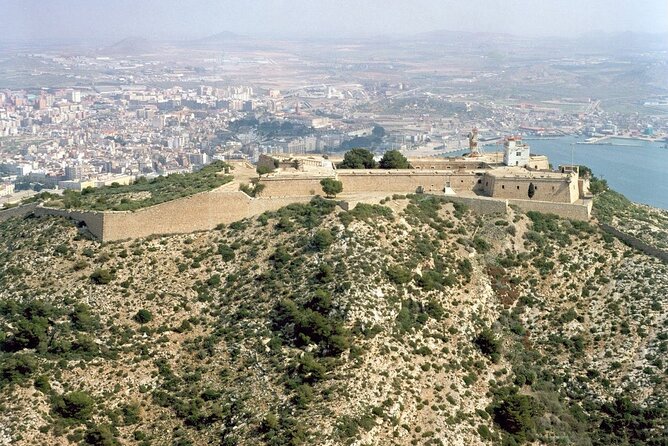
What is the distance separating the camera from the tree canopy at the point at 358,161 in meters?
31.8

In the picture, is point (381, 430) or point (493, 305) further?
point (493, 305)

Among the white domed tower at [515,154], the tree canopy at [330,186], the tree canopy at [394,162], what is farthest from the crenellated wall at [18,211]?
the white domed tower at [515,154]

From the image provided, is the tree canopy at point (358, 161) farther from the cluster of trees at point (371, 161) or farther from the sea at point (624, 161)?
the sea at point (624, 161)

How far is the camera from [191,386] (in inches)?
817

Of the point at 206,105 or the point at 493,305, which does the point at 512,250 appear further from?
the point at 206,105

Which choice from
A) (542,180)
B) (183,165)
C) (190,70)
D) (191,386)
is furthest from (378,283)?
(190,70)

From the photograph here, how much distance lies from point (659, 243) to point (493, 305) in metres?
5.93

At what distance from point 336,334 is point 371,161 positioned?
12.6 metres

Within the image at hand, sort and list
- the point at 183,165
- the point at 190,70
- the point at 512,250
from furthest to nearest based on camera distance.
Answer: the point at 190,70 → the point at 183,165 → the point at 512,250

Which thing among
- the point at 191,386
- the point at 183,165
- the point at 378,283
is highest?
the point at 378,283

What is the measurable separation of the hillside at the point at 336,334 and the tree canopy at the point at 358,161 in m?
4.90

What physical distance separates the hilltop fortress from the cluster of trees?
632 mm

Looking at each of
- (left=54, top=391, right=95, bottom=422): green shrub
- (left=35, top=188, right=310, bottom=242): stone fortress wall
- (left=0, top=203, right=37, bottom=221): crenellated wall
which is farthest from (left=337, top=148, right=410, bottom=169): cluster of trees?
(left=54, top=391, right=95, bottom=422): green shrub

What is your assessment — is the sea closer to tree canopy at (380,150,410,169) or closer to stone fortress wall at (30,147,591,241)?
tree canopy at (380,150,410,169)
